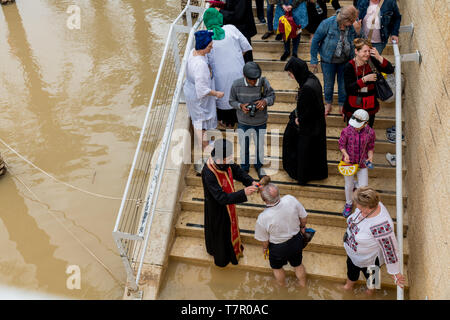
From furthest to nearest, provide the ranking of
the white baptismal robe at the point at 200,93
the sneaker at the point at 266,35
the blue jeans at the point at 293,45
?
the sneaker at the point at 266,35 → the blue jeans at the point at 293,45 → the white baptismal robe at the point at 200,93

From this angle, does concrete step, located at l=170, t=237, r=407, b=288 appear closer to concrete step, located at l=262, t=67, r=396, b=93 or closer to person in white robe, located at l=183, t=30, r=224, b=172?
person in white robe, located at l=183, t=30, r=224, b=172

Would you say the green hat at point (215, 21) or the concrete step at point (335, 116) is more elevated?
the green hat at point (215, 21)

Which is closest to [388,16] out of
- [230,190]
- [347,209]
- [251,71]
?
[251,71]

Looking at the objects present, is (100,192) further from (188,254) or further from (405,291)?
(405,291)

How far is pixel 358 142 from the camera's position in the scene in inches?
162

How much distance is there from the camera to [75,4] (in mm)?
13758

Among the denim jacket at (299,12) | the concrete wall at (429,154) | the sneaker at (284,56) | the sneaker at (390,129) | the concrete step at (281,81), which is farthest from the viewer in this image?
the sneaker at (284,56)

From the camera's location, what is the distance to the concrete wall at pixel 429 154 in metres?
3.24

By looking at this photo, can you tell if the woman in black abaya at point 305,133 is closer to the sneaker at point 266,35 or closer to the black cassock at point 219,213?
the black cassock at point 219,213

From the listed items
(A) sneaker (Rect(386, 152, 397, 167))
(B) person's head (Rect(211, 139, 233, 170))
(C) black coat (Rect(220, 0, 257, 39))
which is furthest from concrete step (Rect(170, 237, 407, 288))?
(C) black coat (Rect(220, 0, 257, 39))

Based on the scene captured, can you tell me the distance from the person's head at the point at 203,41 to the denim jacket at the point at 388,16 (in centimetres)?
227

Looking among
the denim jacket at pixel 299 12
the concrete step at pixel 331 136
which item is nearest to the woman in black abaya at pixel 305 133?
the concrete step at pixel 331 136

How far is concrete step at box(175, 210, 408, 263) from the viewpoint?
454 cm

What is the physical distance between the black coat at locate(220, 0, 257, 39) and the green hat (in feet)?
3.00
